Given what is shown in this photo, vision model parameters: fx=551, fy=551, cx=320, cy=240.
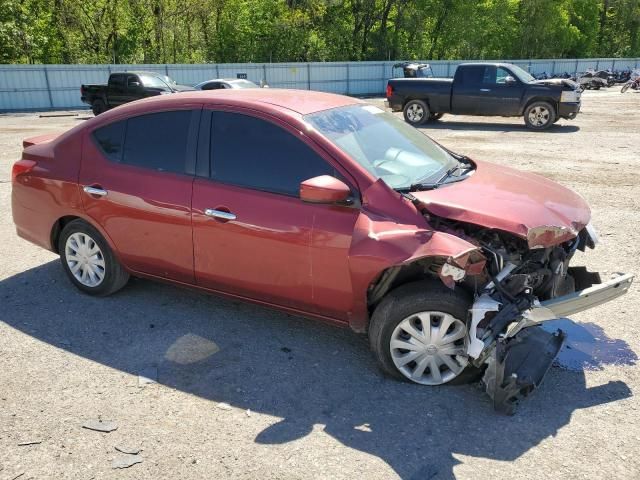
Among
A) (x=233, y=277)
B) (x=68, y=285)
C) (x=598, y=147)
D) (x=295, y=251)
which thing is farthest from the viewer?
(x=598, y=147)

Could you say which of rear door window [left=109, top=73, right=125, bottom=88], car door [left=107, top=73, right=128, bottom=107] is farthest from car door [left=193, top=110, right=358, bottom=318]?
rear door window [left=109, top=73, right=125, bottom=88]

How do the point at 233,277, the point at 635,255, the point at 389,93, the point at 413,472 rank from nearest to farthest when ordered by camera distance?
the point at 413,472 < the point at 233,277 < the point at 635,255 < the point at 389,93

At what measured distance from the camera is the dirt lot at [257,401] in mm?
2824

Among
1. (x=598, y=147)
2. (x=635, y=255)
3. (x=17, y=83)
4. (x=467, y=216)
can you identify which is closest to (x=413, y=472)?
(x=467, y=216)

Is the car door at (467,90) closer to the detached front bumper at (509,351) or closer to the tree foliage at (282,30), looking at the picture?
the detached front bumper at (509,351)

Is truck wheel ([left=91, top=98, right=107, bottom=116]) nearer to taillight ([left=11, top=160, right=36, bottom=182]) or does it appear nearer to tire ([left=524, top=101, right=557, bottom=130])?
tire ([left=524, top=101, right=557, bottom=130])

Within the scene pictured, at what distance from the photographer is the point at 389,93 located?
17.0 meters

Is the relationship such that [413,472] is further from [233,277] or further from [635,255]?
[635,255]

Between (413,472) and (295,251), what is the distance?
1.50 m

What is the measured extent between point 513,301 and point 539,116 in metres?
13.7

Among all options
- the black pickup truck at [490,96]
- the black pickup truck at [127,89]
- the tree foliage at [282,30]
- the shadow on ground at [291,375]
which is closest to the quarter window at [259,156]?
the shadow on ground at [291,375]

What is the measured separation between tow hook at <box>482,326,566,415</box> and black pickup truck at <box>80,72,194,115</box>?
54.6ft

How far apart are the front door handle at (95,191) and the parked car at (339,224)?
0.03 feet

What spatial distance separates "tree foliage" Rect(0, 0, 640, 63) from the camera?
108ft
